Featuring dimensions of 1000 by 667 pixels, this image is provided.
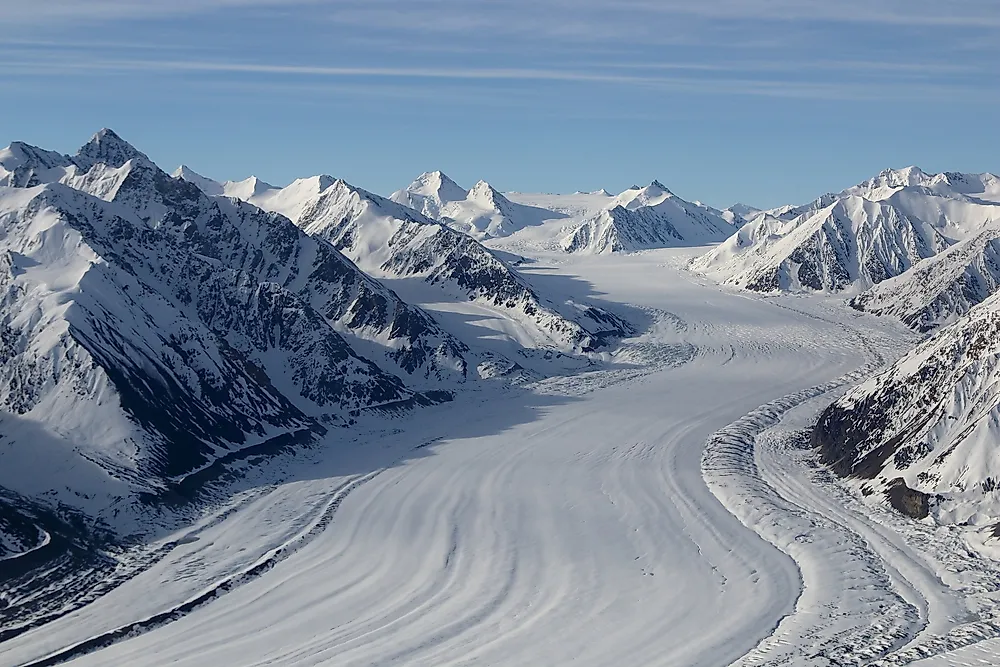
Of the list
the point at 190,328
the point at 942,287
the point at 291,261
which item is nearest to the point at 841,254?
the point at 942,287

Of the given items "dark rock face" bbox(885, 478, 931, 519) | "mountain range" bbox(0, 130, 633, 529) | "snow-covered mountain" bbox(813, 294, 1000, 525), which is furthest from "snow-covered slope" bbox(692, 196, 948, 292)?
"dark rock face" bbox(885, 478, 931, 519)

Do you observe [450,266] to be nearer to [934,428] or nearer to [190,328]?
[190,328]

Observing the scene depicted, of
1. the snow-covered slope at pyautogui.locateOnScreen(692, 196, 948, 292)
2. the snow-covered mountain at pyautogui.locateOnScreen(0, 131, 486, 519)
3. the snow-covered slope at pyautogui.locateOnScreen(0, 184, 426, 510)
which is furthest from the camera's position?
the snow-covered slope at pyautogui.locateOnScreen(692, 196, 948, 292)

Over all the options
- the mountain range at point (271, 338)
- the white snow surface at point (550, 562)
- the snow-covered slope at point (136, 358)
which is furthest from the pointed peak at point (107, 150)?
the white snow surface at point (550, 562)

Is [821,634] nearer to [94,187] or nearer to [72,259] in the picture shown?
[72,259]

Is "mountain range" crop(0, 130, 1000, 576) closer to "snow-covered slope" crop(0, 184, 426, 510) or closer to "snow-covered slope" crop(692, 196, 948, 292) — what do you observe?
"snow-covered slope" crop(0, 184, 426, 510)

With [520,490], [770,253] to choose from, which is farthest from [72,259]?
[770,253]
